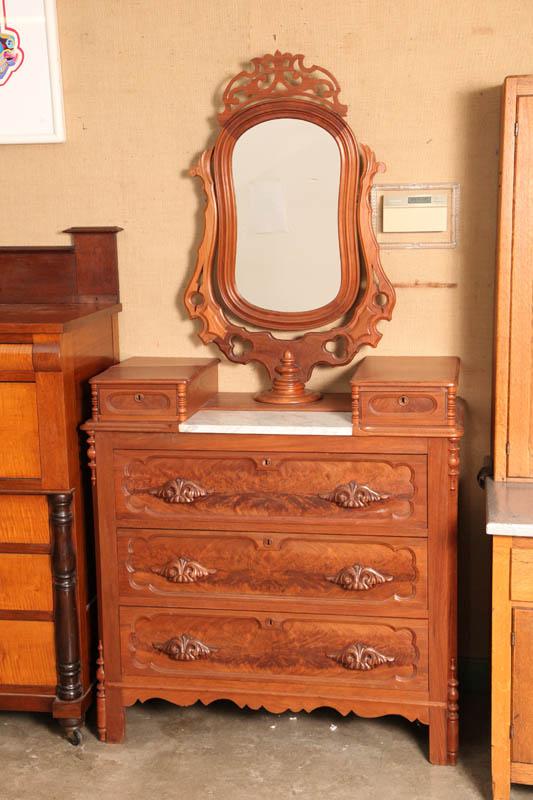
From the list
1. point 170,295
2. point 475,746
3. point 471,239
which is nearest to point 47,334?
point 170,295

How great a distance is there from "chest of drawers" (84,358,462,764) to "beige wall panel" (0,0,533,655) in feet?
1.14

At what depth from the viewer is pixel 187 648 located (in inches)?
128

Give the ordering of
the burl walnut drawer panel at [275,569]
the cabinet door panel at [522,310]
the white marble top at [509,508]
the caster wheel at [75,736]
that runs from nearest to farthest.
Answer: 1. the white marble top at [509,508]
2. the cabinet door panel at [522,310]
3. the burl walnut drawer panel at [275,569]
4. the caster wheel at [75,736]

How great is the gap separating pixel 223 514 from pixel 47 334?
79 cm

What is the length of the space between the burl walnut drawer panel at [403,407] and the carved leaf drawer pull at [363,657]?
71 centimetres

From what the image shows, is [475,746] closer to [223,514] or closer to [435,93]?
[223,514]

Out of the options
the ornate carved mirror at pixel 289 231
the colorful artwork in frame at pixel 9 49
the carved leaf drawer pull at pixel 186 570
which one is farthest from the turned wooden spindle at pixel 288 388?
the colorful artwork in frame at pixel 9 49

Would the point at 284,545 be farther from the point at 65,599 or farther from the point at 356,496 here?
the point at 65,599

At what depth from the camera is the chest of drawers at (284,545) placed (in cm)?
306

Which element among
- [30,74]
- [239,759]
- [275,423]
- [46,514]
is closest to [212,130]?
[30,74]

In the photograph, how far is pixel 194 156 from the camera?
351 centimetres

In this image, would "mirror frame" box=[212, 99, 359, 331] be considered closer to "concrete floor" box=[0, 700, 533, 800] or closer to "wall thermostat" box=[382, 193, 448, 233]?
"wall thermostat" box=[382, 193, 448, 233]

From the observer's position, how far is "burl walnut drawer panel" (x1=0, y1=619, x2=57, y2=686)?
3.29m

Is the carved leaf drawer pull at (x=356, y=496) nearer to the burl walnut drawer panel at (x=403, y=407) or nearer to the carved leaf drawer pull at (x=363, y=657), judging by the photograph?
the burl walnut drawer panel at (x=403, y=407)
